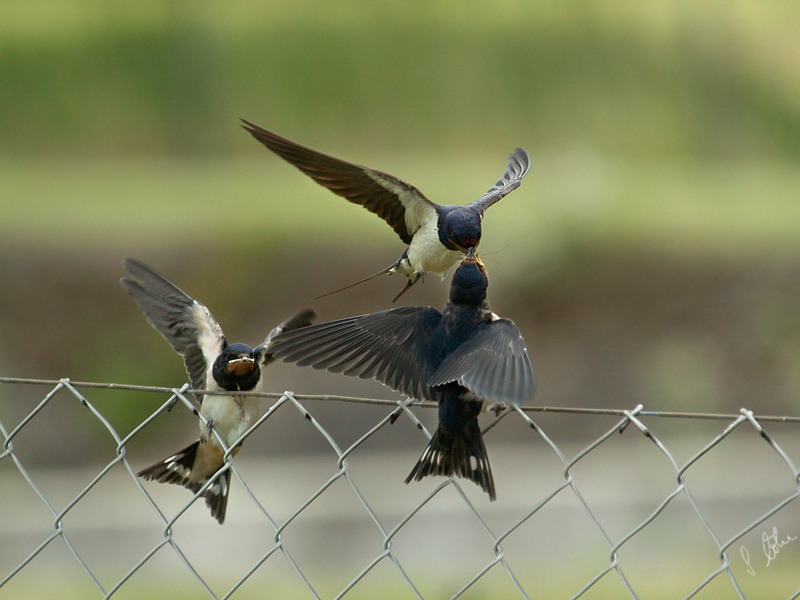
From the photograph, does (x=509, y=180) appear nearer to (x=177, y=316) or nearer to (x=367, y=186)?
(x=367, y=186)

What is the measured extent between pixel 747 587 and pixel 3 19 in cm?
866

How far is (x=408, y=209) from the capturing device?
283 cm

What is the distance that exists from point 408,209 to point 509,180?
592mm

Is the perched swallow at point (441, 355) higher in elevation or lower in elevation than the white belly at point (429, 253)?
lower

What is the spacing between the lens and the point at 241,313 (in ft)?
20.4

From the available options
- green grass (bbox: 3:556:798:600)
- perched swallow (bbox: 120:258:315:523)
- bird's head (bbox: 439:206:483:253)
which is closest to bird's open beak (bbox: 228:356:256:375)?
perched swallow (bbox: 120:258:315:523)

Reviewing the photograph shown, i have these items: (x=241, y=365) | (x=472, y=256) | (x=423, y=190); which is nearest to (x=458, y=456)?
(x=472, y=256)

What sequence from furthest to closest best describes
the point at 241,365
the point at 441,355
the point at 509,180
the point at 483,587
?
the point at 483,587 < the point at 509,180 < the point at 241,365 < the point at 441,355

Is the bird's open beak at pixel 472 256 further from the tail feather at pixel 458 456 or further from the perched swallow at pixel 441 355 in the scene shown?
the tail feather at pixel 458 456

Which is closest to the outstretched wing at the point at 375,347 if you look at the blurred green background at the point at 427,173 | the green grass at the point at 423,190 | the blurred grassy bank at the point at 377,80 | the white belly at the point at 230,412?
the white belly at the point at 230,412

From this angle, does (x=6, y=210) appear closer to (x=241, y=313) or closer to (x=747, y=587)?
(x=241, y=313)

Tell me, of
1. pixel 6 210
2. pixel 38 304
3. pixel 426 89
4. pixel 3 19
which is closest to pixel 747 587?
pixel 38 304

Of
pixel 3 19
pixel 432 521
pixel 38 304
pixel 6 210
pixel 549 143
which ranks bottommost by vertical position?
pixel 432 521

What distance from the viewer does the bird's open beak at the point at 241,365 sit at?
2.55 m
